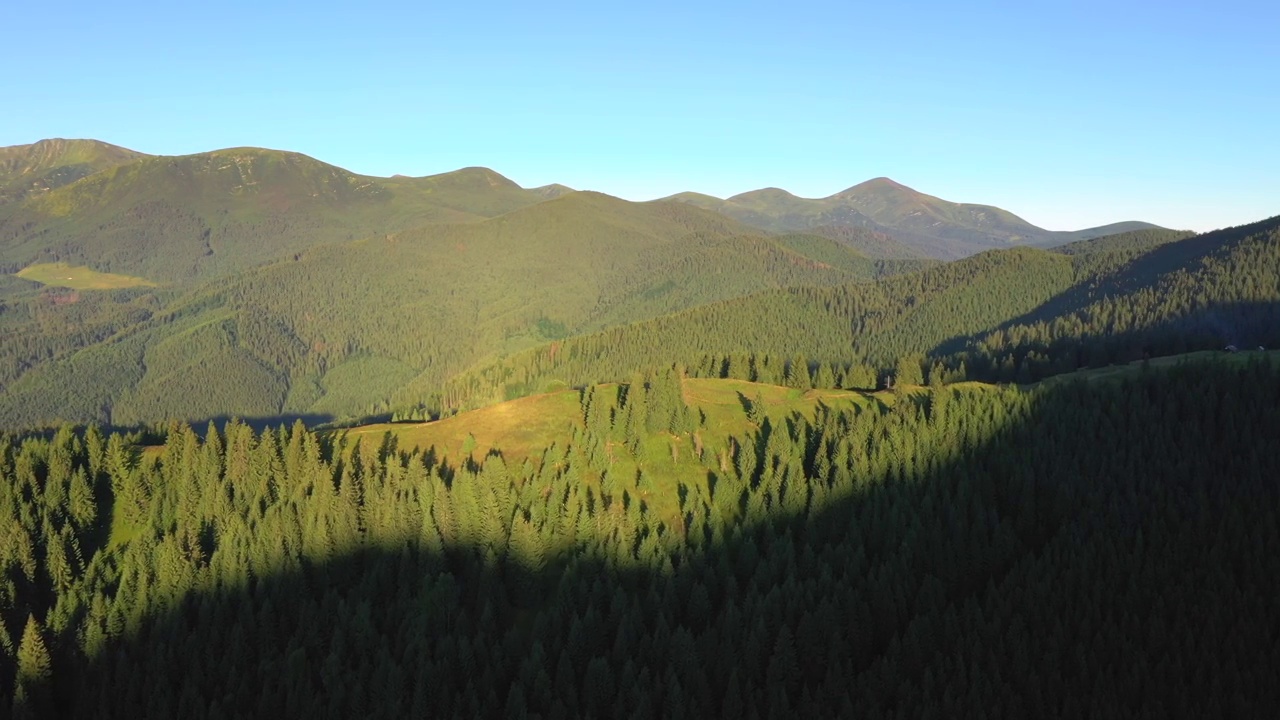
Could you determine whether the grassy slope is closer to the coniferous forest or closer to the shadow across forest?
the coniferous forest

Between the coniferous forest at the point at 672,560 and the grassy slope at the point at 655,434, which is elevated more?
the grassy slope at the point at 655,434

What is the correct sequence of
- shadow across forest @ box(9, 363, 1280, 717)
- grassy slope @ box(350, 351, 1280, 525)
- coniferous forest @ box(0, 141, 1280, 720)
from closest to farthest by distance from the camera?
shadow across forest @ box(9, 363, 1280, 717) < coniferous forest @ box(0, 141, 1280, 720) < grassy slope @ box(350, 351, 1280, 525)

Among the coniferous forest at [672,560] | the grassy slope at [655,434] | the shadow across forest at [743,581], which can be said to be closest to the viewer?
the shadow across forest at [743,581]

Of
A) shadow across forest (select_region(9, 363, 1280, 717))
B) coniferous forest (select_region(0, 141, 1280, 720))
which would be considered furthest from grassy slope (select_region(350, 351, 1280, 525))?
shadow across forest (select_region(9, 363, 1280, 717))

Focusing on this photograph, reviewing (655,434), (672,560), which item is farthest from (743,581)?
(655,434)

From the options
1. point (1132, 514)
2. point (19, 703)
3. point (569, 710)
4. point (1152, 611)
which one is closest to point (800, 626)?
point (569, 710)

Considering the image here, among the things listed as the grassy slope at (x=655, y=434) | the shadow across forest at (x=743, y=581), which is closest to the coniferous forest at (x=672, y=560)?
the shadow across forest at (x=743, y=581)

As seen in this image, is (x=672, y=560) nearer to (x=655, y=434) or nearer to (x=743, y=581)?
(x=743, y=581)

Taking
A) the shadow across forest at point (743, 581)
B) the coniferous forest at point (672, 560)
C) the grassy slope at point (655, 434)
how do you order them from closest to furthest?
the shadow across forest at point (743, 581) < the coniferous forest at point (672, 560) < the grassy slope at point (655, 434)

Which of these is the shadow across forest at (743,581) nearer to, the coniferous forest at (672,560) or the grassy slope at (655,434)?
the coniferous forest at (672,560)
